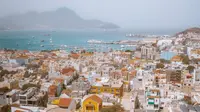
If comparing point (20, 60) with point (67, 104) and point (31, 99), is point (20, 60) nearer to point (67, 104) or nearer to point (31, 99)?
point (31, 99)

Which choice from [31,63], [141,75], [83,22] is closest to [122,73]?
[141,75]

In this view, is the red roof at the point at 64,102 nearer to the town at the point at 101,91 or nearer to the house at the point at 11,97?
the town at the point at 101,91

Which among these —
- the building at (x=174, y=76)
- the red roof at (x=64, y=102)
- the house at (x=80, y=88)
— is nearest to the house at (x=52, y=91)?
the house at (x=80, y=88)

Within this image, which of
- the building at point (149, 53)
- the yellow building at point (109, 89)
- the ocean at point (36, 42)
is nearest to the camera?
the yellow building at point (109, 89)

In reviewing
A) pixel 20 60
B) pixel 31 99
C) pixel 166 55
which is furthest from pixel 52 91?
pixel 166 55

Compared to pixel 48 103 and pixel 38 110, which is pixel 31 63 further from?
pixel 38 110

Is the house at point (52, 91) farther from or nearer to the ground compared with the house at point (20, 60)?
nearer to the ground

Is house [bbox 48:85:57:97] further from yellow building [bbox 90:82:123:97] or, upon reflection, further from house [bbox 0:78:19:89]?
house [bbox 0:78:19:89]
